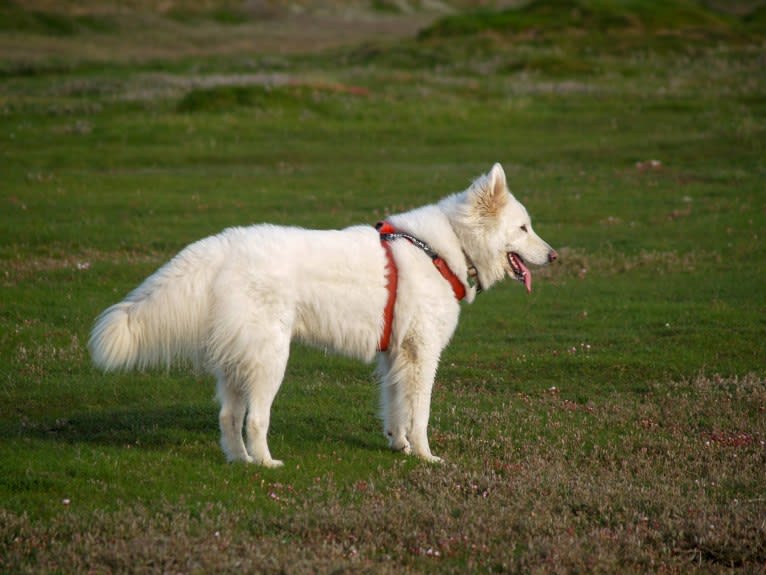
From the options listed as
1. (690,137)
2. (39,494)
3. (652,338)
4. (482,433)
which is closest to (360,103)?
(690,137)

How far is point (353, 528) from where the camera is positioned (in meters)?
8.07

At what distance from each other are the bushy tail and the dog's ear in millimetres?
2739

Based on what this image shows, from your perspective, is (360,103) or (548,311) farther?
(360,103)

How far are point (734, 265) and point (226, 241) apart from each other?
12.8m

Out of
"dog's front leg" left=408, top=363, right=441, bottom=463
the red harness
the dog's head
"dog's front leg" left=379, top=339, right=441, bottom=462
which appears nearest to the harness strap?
the red harness

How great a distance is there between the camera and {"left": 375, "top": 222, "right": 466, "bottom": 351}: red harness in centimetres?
1004

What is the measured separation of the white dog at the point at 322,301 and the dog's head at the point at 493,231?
12 millimetres

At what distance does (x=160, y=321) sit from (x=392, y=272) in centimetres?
223

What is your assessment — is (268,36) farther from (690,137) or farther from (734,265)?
(734,265)

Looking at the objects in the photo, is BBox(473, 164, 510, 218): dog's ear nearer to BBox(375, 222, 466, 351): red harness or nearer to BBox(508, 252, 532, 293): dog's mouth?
BBox(508, 252, 532, 293): dog's mouth

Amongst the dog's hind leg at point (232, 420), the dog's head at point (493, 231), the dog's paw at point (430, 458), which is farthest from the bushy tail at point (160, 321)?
the dog's head at point (493, 231)

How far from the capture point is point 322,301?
962 centimetres

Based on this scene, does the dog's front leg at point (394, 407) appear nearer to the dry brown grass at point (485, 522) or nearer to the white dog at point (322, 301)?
the white dog at point (322, 301)

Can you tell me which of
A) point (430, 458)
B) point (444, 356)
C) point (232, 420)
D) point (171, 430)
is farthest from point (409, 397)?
point (444, 356)
